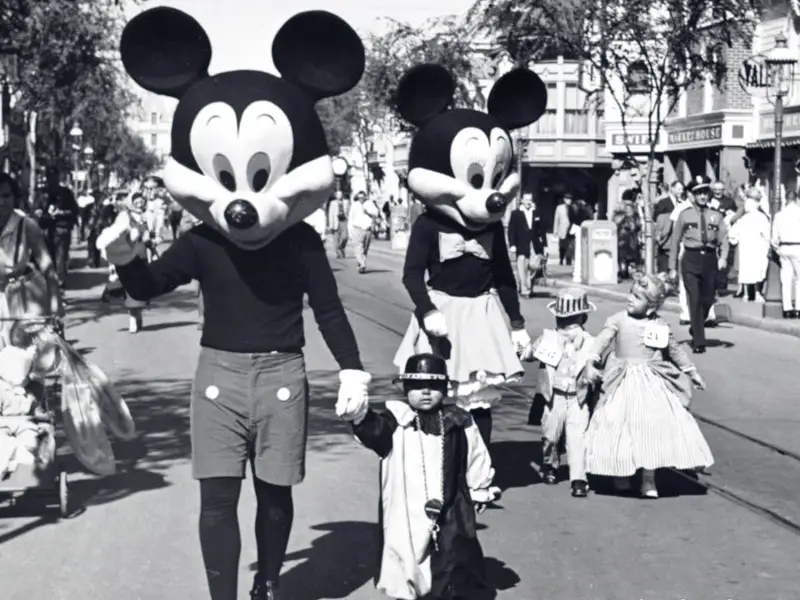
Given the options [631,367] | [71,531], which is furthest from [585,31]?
[71,531]

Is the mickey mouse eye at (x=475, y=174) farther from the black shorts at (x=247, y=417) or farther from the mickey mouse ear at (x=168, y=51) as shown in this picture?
the black shorts at (x=247, y=417)

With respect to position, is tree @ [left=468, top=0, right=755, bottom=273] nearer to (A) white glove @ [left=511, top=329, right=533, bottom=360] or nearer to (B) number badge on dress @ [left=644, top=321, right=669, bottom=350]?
(B) number badge on dress @ [left=644, top=321, right=669, bottom=350]

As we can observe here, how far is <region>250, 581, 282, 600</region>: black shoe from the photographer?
6.04 metres

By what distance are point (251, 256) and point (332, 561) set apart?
1.75 metres

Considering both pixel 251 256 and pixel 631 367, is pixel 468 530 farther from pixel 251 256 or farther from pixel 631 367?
pixel 631 367

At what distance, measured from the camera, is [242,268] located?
19.6 ft

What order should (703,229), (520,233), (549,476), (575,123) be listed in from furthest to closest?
(575,123), (520,233), (703,229), (549,476)

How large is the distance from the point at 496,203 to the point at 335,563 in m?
2.16

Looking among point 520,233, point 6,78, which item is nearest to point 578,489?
point 520,233

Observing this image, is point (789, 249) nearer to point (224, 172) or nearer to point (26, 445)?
point (26, 445)

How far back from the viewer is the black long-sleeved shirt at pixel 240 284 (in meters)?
5.92

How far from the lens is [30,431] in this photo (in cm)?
793

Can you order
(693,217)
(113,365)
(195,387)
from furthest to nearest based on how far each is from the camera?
(693,217) < (113,365) < (195,387)

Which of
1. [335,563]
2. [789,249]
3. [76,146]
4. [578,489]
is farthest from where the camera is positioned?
[76,146]
